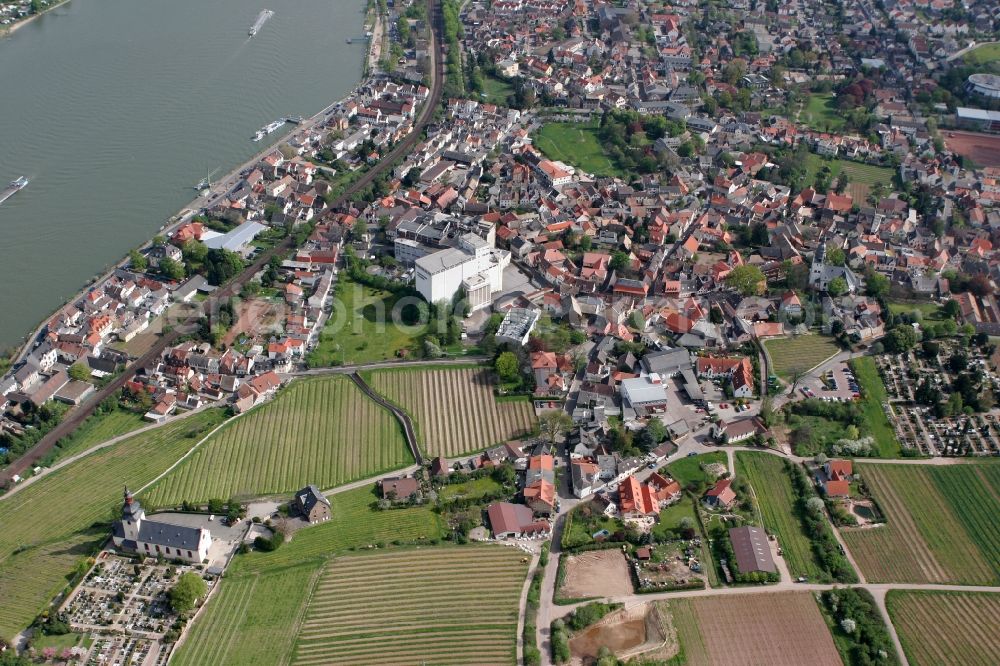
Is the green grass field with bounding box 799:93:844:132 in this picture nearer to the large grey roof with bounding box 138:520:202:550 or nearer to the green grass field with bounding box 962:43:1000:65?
the green grass field with bounding box 962:43:1000:65

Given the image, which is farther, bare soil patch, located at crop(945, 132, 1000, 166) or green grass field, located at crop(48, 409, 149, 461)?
bare soil patch, located at crop(945, 132, 1000, 166)

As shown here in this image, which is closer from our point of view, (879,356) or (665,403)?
(665,403)

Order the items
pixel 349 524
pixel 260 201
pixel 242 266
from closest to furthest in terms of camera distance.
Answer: pixel 349 524 → pixel 242 266 → pixel 260 201

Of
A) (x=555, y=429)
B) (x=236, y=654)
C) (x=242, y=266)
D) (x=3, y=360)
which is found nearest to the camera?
(x=236, y=654)

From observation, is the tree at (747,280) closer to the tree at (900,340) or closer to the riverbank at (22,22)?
the tree at (900,340)

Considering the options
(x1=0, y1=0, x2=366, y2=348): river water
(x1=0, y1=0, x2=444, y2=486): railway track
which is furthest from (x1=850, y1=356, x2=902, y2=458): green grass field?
(x1=0, y1=0, x2=366, y2=348): river water

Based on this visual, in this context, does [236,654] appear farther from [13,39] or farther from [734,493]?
[13,39]

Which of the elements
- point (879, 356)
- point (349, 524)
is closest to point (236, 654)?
point (349, 524)
